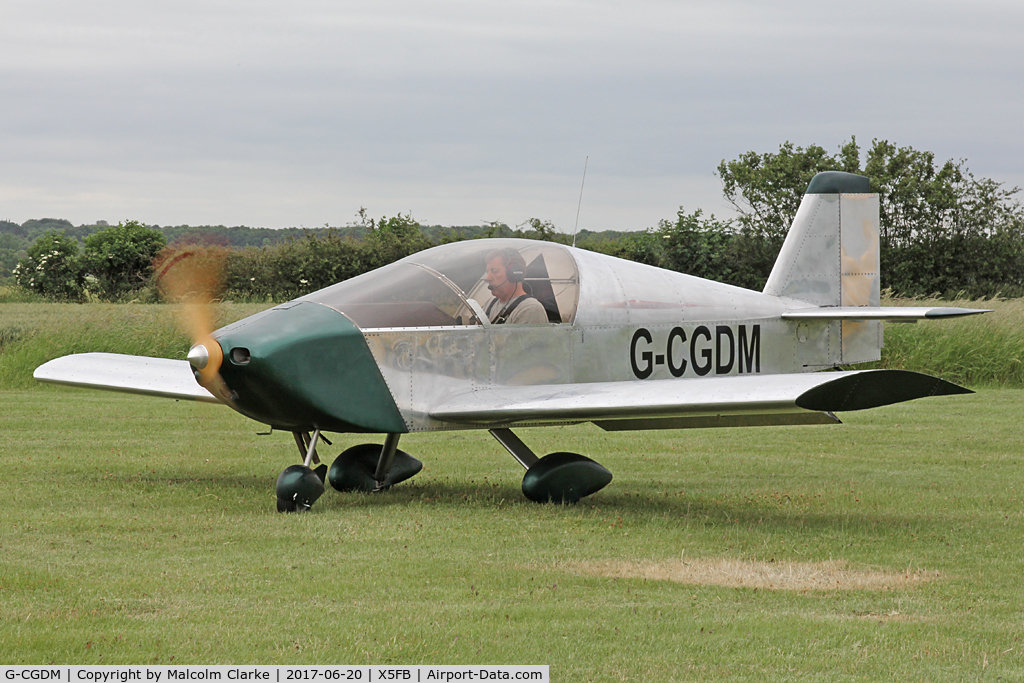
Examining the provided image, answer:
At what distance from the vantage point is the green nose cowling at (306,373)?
7.94 m

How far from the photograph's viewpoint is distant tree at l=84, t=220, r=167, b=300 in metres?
19.3

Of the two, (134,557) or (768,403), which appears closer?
(134,557)

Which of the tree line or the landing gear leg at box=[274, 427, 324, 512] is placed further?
the tree line

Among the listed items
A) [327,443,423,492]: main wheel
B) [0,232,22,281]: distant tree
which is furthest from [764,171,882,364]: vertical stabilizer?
[0,232,22,281]: distant tree

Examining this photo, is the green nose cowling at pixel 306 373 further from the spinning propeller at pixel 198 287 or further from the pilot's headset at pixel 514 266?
the pilot's headset at pixel 514 266

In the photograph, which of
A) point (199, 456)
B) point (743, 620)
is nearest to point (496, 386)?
point (743, 620)

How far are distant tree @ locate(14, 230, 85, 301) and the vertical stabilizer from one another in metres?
26.1

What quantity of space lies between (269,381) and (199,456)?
4839 mm

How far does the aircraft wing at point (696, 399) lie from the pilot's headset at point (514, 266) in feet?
2.90

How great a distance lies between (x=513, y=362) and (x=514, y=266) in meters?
0.78

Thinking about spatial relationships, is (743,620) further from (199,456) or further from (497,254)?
(199,456)

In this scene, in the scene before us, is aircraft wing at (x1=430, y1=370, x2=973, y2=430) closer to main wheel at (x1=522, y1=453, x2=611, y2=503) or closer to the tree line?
main wheel at (x1=522, y1=453, x2=611, y2=503)

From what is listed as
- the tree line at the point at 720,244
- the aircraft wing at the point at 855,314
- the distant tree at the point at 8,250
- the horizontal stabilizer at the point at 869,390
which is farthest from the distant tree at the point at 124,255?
the distant tree at the point at 8,250

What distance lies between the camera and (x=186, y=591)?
5832mm
